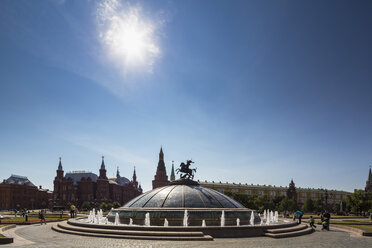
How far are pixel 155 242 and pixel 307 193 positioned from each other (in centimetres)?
11600

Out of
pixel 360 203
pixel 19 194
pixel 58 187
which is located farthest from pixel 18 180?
pixel 360 203

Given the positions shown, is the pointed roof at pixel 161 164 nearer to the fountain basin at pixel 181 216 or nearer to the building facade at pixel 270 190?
the building facade at pixel 270 190

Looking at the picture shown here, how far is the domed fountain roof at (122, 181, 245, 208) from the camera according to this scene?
61.5 ft

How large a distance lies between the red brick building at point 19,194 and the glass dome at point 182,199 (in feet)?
262

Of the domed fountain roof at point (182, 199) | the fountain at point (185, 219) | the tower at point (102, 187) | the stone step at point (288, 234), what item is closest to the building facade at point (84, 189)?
the tower at point (102, 187)

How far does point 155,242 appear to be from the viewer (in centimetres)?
1280

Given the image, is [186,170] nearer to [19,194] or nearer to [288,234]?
[288,234]

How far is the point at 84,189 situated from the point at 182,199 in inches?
3717

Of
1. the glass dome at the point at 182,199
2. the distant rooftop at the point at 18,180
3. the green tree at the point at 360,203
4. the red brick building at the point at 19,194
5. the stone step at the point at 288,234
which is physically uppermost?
the glass dome at the point at 182,199

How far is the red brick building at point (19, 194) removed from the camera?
88387 millimetres

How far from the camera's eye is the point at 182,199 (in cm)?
1919

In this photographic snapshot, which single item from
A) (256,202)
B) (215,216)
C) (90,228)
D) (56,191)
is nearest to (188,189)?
(215,216)

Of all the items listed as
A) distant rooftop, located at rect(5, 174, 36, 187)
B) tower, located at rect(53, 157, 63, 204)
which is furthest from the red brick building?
tower, located at rect(53, 157, 63, 204)

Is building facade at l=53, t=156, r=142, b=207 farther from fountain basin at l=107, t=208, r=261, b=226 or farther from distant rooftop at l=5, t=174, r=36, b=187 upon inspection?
fountain basin at l=107, t=208, r=261, b=226
